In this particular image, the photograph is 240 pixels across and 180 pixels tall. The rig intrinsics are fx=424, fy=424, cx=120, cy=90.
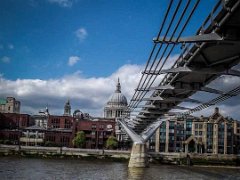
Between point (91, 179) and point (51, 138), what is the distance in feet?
239

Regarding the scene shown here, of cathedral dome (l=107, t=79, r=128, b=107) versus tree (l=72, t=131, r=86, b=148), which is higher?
cathedral dome (l=107, t=79, r=128, b=107)

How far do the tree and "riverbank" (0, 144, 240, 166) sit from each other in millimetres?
17885

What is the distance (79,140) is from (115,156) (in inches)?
886

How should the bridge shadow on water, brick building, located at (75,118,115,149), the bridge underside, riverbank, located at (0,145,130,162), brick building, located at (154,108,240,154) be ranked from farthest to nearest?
brick building, located at (75,118,115,149)
brick building, located at (154,108,240,154)
riverbank, located at (0,145,130,162)
the bridge shadow on water
the bridge underside

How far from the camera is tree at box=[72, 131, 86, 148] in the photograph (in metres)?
99.6

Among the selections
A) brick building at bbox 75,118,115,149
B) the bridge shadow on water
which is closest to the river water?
the bridge shadow on water

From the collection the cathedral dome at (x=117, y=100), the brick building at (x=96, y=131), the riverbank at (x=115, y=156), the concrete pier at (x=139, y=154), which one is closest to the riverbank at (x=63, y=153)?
the riverbank at (x=115, y=156)

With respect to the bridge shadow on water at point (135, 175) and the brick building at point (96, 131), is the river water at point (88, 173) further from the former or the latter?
the brick building at point (96, 131)

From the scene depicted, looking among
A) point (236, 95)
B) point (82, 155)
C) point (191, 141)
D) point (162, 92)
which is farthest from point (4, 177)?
point (191, 141)

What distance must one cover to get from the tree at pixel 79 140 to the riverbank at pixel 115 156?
58.7 ft

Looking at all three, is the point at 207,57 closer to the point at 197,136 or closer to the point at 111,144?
the point at 111,144

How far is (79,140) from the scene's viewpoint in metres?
99.6

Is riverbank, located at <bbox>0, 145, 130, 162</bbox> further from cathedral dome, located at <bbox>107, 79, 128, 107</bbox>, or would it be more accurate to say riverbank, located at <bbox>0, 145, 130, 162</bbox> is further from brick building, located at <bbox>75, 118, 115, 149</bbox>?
cathedral dome, located at <bbox>107, 79, 128, 107</bbox>

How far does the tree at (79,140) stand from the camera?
327 feet
